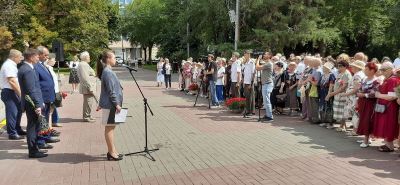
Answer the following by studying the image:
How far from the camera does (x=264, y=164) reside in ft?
24.1

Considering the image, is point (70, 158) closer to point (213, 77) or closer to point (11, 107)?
point (11, 107)

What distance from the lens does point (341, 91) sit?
10.1m

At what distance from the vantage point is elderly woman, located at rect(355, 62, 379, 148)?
8.48 meters

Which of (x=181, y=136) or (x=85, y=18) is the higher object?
(x=85, y=18)

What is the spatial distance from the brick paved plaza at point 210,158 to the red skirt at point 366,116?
13.1 inches

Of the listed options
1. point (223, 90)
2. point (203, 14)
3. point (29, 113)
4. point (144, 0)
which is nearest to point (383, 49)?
point (203, 14)

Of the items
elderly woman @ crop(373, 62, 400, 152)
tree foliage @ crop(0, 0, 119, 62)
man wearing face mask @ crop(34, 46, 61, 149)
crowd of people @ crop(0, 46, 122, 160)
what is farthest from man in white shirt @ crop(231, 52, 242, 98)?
tree foliage @ crop(0, 0, 119, 62)

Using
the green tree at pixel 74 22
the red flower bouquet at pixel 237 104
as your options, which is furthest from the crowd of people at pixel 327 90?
the green tree at pixel 74 22

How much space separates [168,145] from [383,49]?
100ft

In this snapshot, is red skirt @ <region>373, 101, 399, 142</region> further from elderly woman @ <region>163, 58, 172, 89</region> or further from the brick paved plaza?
elderly woman @ <region>163, 58, 172, 89</region>

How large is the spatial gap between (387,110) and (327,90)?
284 cm

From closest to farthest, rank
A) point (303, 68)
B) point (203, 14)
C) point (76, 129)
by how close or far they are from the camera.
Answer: point (76, 129) → point (303, 68) → point (203, 14)

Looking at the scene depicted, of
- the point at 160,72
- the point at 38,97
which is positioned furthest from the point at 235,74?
the point at 160,72

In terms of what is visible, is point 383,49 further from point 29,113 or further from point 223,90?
point 29,113
